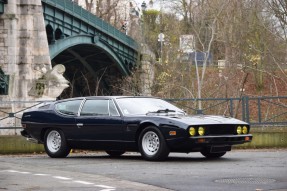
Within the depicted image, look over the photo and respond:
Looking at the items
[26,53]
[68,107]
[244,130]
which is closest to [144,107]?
[68,107]

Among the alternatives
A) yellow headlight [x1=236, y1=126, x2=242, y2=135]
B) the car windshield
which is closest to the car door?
the car windshield

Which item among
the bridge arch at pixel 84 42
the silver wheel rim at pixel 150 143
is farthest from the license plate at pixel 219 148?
the bridge arch at pixel 84 42

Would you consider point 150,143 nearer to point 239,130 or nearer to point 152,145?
point 152,145

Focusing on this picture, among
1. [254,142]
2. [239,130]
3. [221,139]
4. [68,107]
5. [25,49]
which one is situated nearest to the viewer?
[221,139]

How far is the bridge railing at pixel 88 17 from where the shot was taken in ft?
135

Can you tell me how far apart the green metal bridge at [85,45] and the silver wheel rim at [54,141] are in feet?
75.6

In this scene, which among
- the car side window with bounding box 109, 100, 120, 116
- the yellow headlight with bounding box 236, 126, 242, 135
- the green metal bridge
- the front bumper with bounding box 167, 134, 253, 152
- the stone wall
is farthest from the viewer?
the green metal bridge

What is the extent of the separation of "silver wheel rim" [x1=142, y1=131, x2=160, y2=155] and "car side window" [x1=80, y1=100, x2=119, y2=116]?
0.94 meters

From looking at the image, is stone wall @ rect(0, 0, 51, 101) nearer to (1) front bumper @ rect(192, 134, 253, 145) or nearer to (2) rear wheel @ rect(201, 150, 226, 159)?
(2) rear wheel @ rect(201, 150, 226, 159)

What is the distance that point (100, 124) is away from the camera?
50.0ft

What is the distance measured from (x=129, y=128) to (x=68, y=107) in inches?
74.6

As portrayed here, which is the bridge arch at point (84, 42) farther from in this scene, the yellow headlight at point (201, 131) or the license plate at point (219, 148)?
the yellow headlight at point (201, 131)

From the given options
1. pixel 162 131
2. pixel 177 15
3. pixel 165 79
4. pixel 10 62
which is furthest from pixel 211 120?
pixel 177 15

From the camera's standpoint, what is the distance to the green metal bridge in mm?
41062
